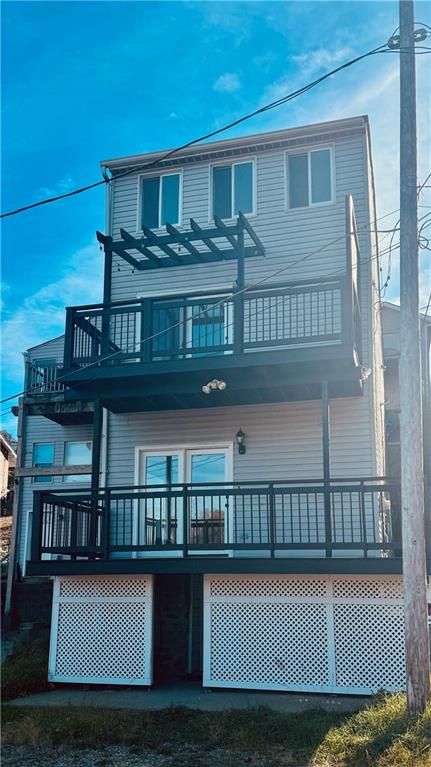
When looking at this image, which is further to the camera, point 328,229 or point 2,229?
point 328,229

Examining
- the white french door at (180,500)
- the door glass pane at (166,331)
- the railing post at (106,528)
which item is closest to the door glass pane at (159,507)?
the white french door at (180,500)

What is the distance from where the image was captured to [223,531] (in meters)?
13.2

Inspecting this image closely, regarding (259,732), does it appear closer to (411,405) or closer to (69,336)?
(411,405)

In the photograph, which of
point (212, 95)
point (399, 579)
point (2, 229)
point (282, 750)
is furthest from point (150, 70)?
point (282, 750)

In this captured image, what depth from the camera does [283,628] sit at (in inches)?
438

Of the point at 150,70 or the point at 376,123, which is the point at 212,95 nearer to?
the point at 150,70

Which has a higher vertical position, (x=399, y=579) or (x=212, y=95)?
(x=212, y=95)

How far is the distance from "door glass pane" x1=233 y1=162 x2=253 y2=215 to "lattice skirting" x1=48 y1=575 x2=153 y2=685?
727 cm

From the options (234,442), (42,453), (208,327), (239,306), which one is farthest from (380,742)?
(42,453)

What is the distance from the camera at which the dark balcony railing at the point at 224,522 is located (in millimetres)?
11195

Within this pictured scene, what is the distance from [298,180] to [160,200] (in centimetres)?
284

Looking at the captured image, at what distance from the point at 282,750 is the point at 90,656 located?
4884 mm

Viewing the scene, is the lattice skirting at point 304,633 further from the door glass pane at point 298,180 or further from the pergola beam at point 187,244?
the door glass pane at point 298,180

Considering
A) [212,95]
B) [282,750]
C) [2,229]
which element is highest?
[212,95]
